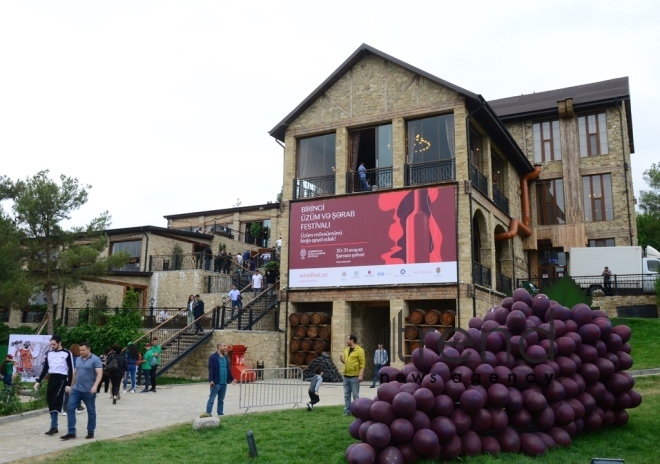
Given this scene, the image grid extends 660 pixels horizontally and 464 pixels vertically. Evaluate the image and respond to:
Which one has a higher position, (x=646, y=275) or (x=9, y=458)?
(x=646, y=275)

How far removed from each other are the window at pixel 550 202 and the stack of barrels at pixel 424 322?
41.7ft

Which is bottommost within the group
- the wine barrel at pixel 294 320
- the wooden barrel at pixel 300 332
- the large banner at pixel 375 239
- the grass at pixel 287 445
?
the grass at pixel 287 445

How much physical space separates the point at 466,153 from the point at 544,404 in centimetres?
1463

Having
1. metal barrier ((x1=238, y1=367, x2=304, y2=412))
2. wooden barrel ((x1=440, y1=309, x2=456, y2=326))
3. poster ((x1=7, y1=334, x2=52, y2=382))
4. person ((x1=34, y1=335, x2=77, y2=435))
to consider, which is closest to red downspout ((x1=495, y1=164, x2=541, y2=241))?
wooden barrel ((x1=440, y1=309, x2=456, y2=326))

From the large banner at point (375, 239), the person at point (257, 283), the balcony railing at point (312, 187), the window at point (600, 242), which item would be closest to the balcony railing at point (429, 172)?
the large banner at point (375, 239)

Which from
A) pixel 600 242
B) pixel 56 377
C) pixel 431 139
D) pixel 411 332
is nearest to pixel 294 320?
pixel 411 332

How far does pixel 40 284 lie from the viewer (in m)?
26.8

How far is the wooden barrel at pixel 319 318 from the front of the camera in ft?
73.6

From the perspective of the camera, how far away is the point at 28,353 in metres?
18.8

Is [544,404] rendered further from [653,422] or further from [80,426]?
[80,426]

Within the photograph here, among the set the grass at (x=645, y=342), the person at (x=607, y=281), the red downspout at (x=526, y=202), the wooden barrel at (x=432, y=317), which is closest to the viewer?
the grass at (x=645, y=342)

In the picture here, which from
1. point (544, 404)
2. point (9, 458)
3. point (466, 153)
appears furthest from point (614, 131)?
point (9, 458)

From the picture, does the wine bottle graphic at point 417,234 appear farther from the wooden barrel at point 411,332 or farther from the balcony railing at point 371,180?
the wooden barrel at point 411,332

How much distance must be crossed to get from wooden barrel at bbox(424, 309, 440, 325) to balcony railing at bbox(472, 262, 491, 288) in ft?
5.98
